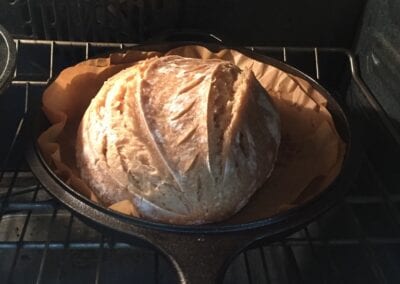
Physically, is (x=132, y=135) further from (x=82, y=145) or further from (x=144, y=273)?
(x=144, y=273)

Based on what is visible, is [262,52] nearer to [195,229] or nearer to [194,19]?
[194,19]

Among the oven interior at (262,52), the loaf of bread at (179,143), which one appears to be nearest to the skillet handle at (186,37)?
the oven interior at (262,52)

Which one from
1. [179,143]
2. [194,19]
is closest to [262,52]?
[194,19]

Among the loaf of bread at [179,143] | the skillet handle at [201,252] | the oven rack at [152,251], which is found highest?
the loaf of bread at [179,143]

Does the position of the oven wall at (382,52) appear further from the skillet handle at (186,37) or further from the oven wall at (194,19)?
the skillet handle at (186,37)

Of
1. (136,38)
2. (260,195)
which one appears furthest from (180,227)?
(136,38)

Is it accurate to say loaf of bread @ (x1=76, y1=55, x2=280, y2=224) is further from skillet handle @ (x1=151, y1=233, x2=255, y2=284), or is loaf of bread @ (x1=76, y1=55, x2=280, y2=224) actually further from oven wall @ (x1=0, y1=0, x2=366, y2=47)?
oven wall @ (x1=0, y1=0, x2=366, y2=47)

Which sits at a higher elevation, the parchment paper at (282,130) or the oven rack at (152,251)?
the parchment paper at (282,130)
